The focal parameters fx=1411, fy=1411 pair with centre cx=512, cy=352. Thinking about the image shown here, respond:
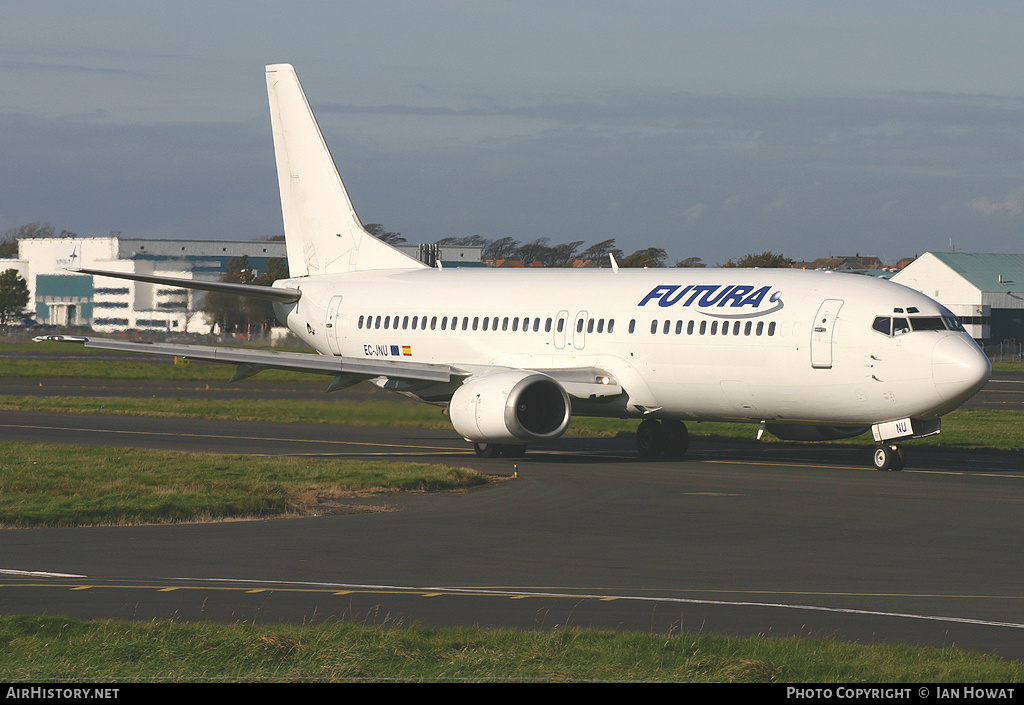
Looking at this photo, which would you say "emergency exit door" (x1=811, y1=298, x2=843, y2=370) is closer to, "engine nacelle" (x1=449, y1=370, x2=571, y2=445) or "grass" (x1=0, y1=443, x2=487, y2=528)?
"engine nacelle" (x1=449, y1=370, x2=571, y2=445)

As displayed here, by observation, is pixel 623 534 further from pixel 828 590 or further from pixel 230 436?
pixel 230 436

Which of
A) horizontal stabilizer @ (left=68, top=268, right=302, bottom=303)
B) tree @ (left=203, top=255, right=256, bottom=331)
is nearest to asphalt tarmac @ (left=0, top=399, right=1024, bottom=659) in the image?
horizontal stabilizer @ (left=68, top=268, right=302, bottom=303)

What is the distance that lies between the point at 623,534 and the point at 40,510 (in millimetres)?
9182

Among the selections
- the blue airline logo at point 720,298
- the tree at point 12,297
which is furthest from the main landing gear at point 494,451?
the tree at point 12,297

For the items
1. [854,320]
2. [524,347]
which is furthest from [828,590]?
[524,347]

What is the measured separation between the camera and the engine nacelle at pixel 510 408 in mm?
31703

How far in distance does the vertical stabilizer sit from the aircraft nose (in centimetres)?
1816

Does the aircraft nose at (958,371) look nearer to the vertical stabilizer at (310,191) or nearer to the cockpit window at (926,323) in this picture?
the cockpit window at (926,323)

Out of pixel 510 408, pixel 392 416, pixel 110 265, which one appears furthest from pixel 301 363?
pixel 110 265

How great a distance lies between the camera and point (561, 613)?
14328mm

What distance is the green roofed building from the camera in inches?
4464

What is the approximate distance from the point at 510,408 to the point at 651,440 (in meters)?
5.07

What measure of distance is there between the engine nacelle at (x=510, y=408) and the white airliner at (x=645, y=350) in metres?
0.04

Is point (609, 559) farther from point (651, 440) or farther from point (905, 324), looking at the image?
point (651, 440)
